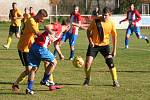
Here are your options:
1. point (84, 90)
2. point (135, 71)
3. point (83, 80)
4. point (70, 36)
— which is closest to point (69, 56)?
point (70, 36)

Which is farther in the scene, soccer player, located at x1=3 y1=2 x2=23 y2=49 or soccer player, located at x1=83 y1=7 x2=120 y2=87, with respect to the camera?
soccer player, located at x1=3 y1=2 x2=23 y2=49

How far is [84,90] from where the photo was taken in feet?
39.9

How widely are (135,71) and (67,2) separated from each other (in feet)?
172

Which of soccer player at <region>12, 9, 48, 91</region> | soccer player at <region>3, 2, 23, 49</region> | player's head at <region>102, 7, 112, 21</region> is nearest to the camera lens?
soccer player at <region>12, 9, 48, 91</region>

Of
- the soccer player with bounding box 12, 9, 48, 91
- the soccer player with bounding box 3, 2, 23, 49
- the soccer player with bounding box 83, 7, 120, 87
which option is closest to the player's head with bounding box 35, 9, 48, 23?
the soccer player with bounding box 12, 9, 48, 91

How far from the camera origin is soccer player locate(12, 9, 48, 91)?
37.3 feet

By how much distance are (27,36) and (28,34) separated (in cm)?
9

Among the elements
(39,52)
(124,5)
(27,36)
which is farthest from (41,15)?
(124,5)

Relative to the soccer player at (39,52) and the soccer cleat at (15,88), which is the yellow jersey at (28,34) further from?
the soccer cleat at (15,88)

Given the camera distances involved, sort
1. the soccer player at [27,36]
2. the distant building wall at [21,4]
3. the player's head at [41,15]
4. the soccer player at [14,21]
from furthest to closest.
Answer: the distant building wall at [21,4] → the soccer player at [14,21] → the soccer player at [27,36] → the player's head at [41,15]

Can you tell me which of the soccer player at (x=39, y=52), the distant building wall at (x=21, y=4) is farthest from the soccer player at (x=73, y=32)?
the distant building wall at (x=21, y=4)

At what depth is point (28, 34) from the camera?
12.0 metres

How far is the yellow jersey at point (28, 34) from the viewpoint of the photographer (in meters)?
11.4

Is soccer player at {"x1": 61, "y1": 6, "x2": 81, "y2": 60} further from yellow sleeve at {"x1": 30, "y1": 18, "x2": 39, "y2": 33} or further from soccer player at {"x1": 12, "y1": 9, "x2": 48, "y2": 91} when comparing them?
yellow sleeve at {"x1": 30, "y1": 18, "x2": 39, "y2": 33}
